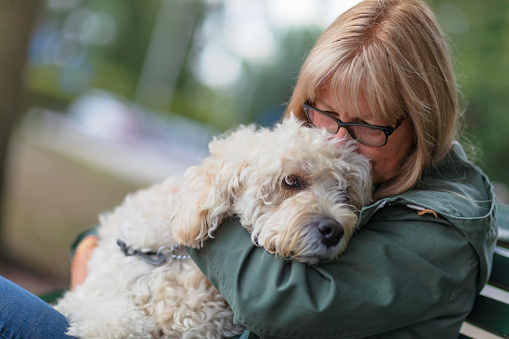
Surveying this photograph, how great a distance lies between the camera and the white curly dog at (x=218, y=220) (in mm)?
2010

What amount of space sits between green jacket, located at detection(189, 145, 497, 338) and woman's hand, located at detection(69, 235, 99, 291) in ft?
3.90

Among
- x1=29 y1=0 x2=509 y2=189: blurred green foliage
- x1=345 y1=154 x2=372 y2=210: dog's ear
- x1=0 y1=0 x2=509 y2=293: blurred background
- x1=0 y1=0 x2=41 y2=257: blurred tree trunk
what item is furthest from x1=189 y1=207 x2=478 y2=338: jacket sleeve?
x1=0 y1=0 x2=41 y2=257: blurred tree trunk

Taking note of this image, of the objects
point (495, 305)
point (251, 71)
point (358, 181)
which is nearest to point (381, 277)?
point (358, 181)

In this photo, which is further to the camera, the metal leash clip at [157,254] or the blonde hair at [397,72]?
the metal leash clip at [157,254]

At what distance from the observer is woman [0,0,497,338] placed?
1.70 meters

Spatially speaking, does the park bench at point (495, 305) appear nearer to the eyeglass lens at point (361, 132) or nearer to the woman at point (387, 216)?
the woman at point (387, 216)

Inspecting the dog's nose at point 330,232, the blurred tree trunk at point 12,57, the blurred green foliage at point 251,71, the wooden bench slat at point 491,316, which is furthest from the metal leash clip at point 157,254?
the blurred tree trunk at point 12,57

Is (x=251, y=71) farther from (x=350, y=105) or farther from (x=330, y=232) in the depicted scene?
(x=330, y=232)

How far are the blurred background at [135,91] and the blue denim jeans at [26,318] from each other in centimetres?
115

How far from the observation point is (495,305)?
2.20 m

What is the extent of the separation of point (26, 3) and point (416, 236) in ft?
18.0

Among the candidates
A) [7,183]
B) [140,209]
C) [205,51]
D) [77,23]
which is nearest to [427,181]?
[140,209]

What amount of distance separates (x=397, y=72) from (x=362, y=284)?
100cm

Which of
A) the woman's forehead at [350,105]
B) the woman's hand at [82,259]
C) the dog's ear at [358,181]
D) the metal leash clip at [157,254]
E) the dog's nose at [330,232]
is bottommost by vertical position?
the woman's hand at [82,259]
